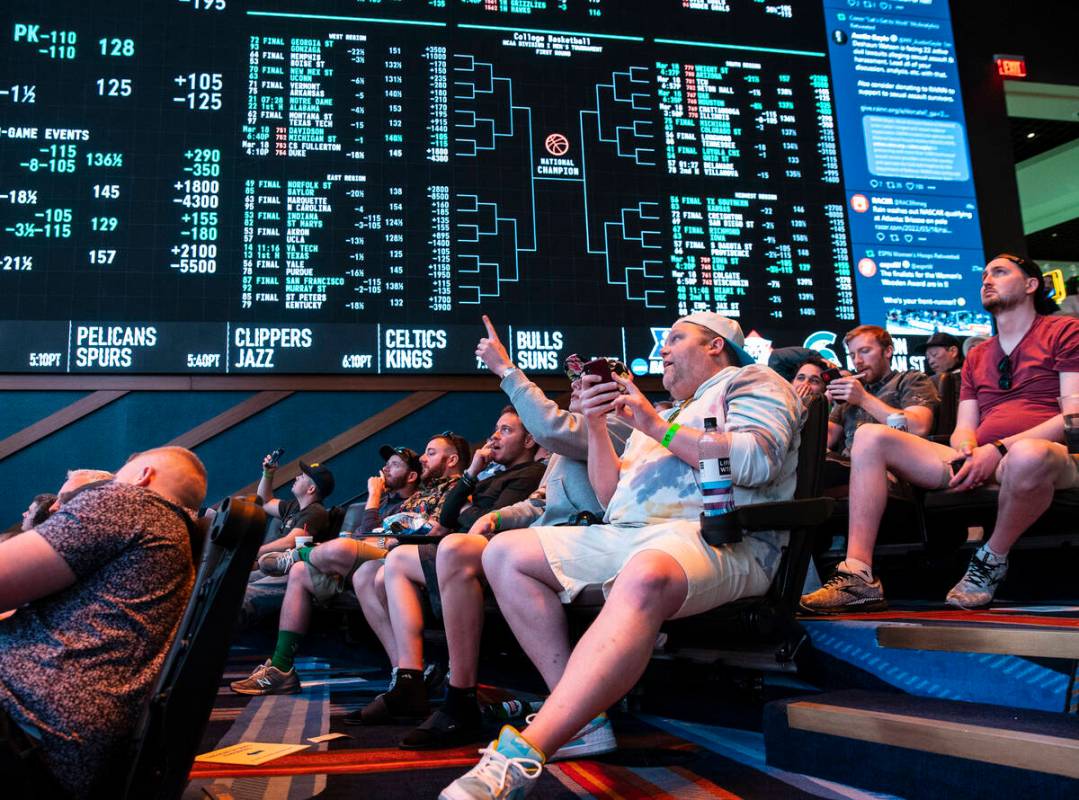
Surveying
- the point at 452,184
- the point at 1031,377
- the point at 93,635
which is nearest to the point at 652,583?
the point at 93,635

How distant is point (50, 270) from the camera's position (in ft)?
16.9

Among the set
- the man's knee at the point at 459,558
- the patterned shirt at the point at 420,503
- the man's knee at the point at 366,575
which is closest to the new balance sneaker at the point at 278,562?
the patterned shirt at the point at 420,503

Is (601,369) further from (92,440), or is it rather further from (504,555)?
(92,440)

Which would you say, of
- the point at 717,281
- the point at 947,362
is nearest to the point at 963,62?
the point at 717,281

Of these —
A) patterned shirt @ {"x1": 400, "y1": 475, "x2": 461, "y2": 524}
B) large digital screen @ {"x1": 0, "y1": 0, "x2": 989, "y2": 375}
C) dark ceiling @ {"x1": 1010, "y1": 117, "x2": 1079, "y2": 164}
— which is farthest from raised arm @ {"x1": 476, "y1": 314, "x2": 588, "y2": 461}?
dark ceiling @ {"x1": 1010, "y1": 117, "x2": 1079, "y2": 164}

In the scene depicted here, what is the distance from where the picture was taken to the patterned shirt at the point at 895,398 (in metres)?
3.63

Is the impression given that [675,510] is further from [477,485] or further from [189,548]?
[477,485]

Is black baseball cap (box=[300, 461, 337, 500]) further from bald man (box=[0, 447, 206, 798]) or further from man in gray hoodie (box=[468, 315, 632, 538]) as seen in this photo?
bald man (box=[0, 447, 206, 798])

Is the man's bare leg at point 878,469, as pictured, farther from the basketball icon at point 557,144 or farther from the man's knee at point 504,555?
the basketball icon at point 557,144

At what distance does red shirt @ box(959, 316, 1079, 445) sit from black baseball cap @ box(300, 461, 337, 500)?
3.31 meters

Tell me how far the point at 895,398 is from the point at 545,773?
2.45 meters

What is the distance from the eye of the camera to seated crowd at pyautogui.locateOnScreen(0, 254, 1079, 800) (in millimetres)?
1378

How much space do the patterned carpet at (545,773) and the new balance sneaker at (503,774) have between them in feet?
0.88

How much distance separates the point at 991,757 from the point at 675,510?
0.86m
